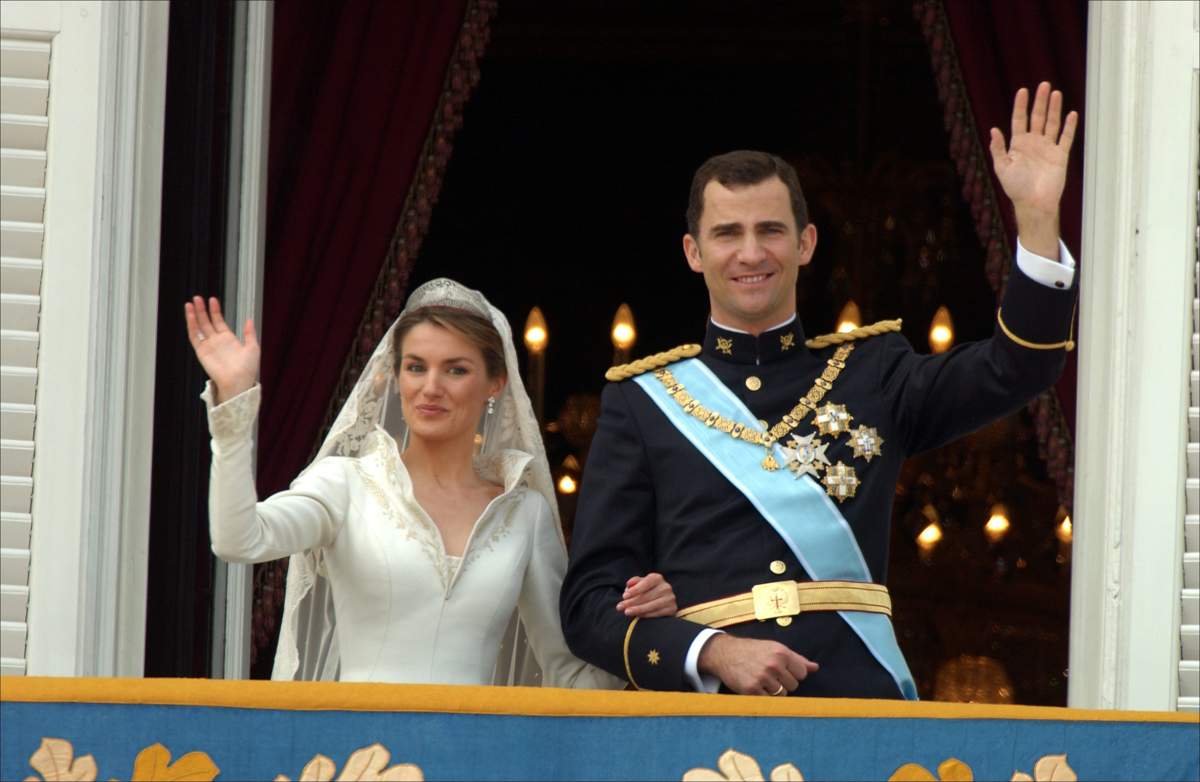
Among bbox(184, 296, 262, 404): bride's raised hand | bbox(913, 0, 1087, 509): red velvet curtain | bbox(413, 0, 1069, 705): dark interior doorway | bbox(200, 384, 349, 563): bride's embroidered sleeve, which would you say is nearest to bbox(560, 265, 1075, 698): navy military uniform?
bbox(200, 384, 349, 563): bride's embroidered sleeve

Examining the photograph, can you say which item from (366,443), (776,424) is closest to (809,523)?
(776,424)

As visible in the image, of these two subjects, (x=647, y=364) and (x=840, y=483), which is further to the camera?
(x=647, y=364)

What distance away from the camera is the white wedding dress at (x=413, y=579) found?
3391 millimetres

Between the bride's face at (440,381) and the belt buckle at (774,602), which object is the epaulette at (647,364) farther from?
the belt buckle at (774,602)

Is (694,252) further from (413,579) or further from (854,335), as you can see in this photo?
(413,579)

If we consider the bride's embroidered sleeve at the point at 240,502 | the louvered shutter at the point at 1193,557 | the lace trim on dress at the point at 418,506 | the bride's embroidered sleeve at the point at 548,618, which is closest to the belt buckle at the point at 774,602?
the bride's embroidered sleeve at the point at 548,618

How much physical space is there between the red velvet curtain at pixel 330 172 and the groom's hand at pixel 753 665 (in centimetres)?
232

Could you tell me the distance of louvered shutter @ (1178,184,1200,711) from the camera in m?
3.25

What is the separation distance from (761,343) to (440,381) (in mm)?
553

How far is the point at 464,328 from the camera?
11.5 feet

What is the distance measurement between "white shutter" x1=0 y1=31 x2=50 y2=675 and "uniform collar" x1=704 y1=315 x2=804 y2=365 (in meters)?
1.16

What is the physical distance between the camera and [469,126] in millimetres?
7406

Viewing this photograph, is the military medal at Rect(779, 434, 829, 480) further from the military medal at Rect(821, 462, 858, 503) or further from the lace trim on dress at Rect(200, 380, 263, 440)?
the lace trim on dress at Rect(200, 380, 263, 440)

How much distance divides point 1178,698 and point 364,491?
1.40 m
